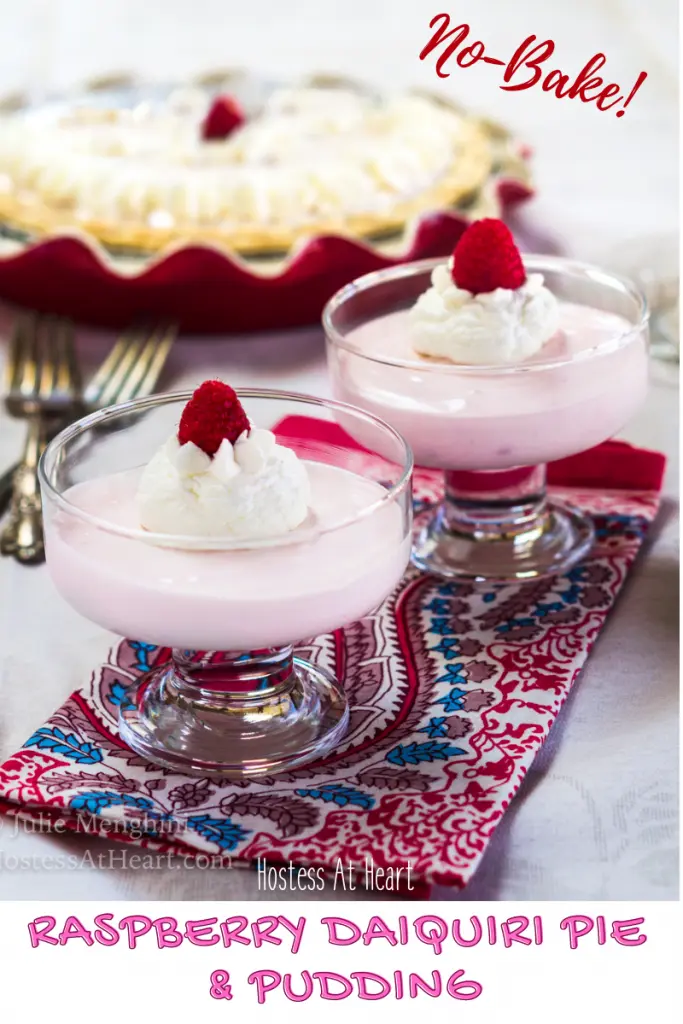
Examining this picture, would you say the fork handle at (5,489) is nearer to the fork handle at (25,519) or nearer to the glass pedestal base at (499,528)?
the fork handle at (25,519)

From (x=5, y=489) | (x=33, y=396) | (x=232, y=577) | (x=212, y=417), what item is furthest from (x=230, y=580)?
(x=33, y=396)

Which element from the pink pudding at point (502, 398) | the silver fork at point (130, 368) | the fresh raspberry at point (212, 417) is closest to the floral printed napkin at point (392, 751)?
the pink pudding at point (502, 398)

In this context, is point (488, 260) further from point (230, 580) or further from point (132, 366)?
point (132, 366)

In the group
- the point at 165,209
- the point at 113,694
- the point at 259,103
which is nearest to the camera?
the point at 113,694

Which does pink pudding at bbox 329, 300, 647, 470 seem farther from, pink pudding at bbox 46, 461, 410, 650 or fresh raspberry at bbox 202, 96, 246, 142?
fresh raspberry at bbox 202, 96, 246, 142

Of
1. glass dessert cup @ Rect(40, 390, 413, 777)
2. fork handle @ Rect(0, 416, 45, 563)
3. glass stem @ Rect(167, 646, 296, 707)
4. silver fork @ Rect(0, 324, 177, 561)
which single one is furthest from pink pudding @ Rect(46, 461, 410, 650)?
silver fork @ Rect(0, 324, 177, 561)

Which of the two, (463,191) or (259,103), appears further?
(259,103)
